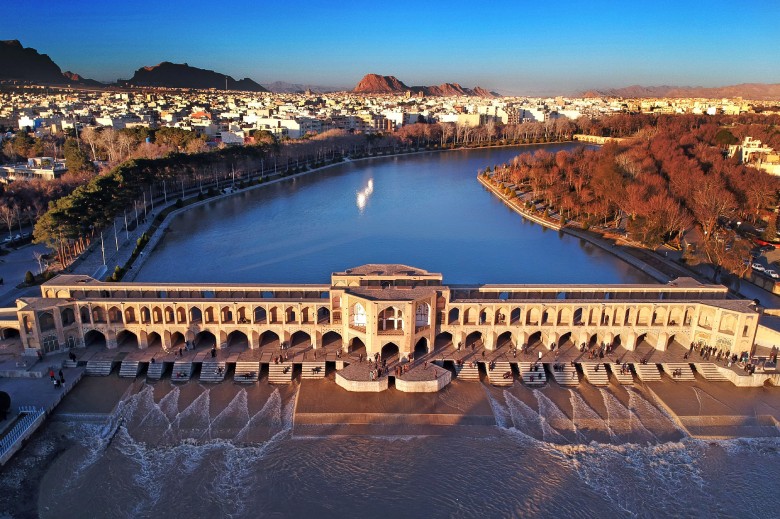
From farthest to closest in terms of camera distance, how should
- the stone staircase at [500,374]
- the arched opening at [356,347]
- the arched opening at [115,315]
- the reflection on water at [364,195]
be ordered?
the reflection on water at [364,195] < the arched opening at [115,315] < the arched opening at [356,347] < the stone staircase at [500,374]

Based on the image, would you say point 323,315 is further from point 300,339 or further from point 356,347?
point 356,347

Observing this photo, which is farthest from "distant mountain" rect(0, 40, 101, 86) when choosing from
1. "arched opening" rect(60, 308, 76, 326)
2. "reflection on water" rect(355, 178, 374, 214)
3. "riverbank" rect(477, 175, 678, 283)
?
"arched opening" rect(60, 308, 76, 326)

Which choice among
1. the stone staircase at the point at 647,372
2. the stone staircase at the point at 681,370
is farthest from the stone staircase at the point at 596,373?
the stone staircase at the point at 681,370

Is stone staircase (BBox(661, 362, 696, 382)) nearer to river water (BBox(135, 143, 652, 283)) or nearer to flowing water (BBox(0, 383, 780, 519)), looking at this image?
flowing water (BBox(0, 383, 780, 519))

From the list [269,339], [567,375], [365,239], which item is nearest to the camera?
[567,375]

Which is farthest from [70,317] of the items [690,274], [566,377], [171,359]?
[690,274]

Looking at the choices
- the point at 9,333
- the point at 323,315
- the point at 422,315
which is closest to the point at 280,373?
the point at 323,315

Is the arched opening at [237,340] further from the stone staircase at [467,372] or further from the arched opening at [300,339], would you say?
the stone staircase at [467,372]
